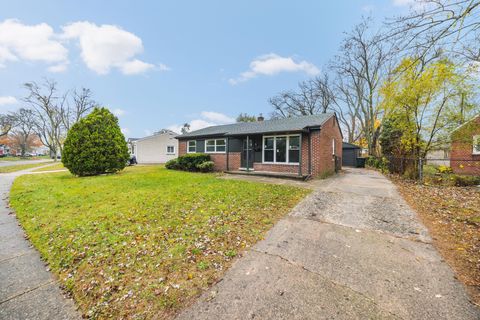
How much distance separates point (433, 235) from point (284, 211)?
2.92 metres

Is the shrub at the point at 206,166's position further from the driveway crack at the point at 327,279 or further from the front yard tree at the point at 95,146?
the driveway crack at the point at 327,279

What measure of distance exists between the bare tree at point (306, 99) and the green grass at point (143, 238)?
1064 inches

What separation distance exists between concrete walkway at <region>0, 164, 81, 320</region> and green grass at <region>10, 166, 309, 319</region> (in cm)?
12

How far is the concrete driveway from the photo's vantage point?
2025 mm

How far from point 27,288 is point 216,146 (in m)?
12.0

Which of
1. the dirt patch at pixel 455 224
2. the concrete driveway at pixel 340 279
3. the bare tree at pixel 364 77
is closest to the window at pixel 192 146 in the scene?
the concrete driveway at pixel 340 279

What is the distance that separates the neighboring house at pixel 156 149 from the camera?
976 inches

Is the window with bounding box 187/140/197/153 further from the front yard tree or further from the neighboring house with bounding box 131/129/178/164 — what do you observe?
the neighboring house with bounding box 131/129/178/164

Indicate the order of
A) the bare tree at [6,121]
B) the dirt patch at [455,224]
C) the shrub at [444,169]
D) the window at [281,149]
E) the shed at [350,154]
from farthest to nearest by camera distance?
the bare tree at [6,121], the shed at [350,154], the window at [281,149], the shrub at [444,169], the dirt patch at [455,224]

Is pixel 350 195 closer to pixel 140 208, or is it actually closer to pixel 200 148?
pixel 140 208

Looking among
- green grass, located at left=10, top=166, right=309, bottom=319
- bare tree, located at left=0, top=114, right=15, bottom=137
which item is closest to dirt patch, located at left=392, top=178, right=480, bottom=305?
green grass, located at left=10, top=166, right=309, bottom=319

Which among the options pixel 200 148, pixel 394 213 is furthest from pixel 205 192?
pixel 200 148

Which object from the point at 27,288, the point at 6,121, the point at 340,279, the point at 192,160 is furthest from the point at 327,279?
the point at 6,121

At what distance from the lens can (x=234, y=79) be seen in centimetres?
2066
